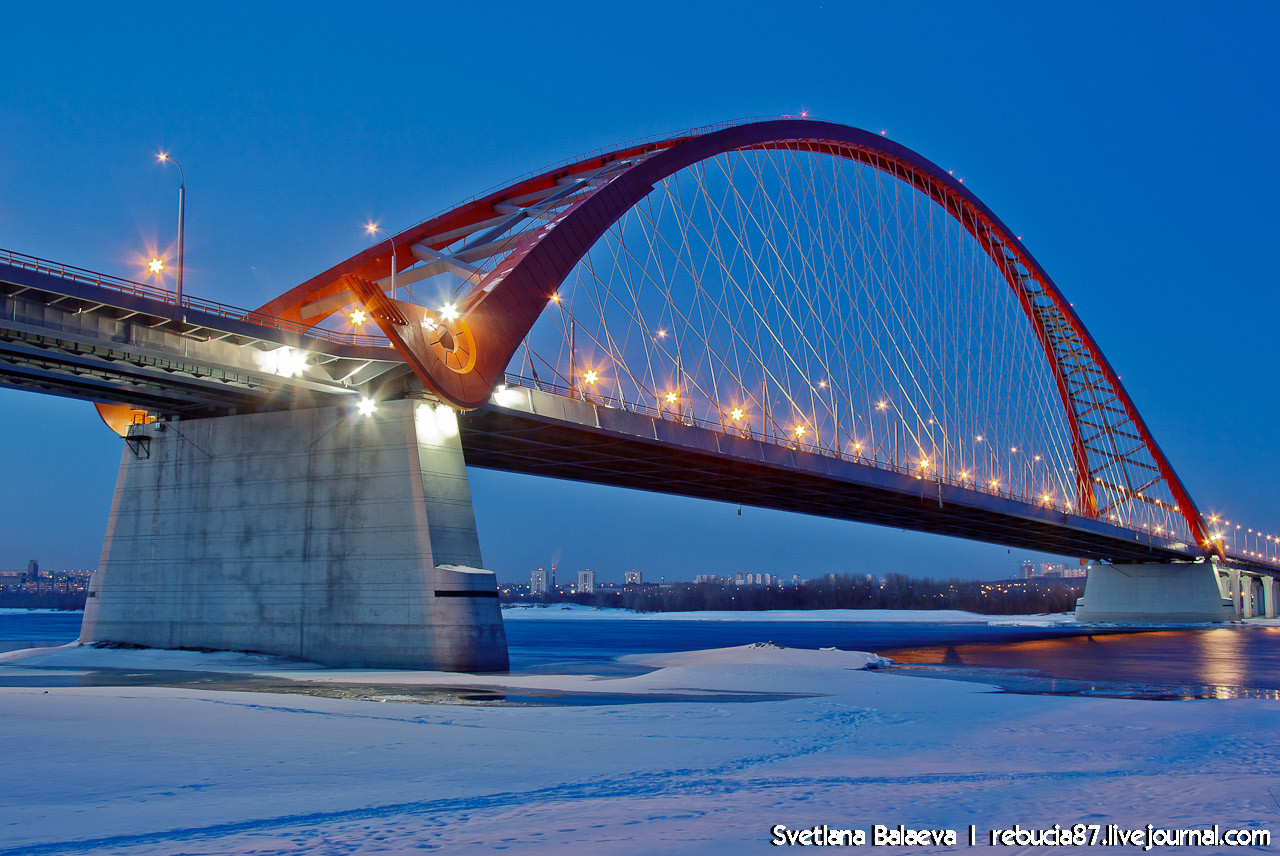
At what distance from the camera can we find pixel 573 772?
11.5 meters

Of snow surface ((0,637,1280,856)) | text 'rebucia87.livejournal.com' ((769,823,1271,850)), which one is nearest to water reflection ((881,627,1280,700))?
snow surface ((0,637,1280,856))

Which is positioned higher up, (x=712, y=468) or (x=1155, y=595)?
(x=712, y=468)

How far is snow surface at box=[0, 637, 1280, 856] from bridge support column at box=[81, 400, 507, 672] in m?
12.2

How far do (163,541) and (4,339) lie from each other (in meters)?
13.0

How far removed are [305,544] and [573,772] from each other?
25.1m

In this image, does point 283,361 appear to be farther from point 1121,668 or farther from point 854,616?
point 854,616

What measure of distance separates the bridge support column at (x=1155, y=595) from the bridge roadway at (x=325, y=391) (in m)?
57.0

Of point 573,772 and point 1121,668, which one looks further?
point 1121,668

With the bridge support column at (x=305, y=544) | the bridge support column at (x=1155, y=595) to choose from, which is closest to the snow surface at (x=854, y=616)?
the bridge support column at (x=1155, y=595)

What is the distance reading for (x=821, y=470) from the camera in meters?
52.2

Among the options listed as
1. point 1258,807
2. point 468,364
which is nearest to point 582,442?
point 468,364

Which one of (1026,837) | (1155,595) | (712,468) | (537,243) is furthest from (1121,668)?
(1155,595)

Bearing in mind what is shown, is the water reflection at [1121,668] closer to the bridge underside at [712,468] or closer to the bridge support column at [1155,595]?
the bridge underside at [712,468]

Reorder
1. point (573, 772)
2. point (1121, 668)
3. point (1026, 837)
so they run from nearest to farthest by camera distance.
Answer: point (1026, 837)
point (573, 772)
point (1121, 668)
